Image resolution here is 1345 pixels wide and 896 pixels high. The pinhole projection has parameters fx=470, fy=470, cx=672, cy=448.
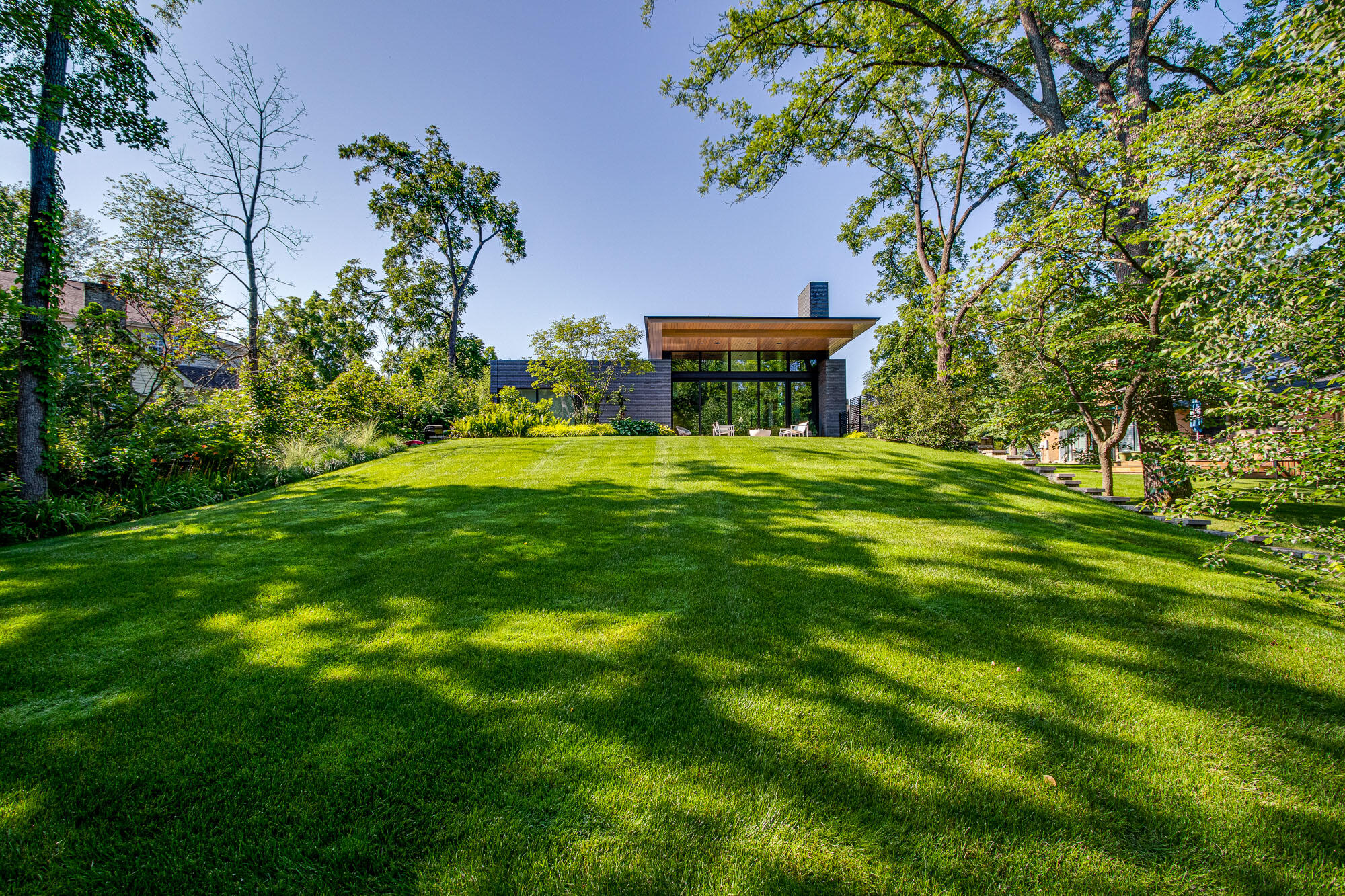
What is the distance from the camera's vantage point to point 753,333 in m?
22.1

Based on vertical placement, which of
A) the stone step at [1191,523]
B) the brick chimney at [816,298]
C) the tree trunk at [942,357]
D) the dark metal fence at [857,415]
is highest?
the brick chimney at [816,298]

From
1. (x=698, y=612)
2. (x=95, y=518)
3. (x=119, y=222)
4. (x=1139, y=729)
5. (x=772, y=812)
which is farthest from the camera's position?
(x=119, y=222)

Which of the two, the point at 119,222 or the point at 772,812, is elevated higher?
the point at 119,222

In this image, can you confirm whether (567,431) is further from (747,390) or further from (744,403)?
(747,390)

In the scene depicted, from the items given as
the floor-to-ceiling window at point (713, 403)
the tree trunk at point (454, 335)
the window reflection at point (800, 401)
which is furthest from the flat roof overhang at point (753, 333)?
the tree trunk at point (454, 335)

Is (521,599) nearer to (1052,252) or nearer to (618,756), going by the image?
(618,756)

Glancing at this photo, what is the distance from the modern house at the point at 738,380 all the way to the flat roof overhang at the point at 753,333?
8cm

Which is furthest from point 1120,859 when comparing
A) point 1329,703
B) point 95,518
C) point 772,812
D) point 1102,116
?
point 95,518

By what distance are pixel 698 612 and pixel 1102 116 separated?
759cm

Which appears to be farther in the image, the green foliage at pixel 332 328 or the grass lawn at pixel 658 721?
the green foliage at pixel 332 328

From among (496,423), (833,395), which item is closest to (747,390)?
(833,395)

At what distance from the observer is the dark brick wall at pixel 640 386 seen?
24.2 metres

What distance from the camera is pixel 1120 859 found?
1.52 metres

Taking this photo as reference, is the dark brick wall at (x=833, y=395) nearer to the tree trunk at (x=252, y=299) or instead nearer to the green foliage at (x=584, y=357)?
the green foliage at (x=584, y=357)
